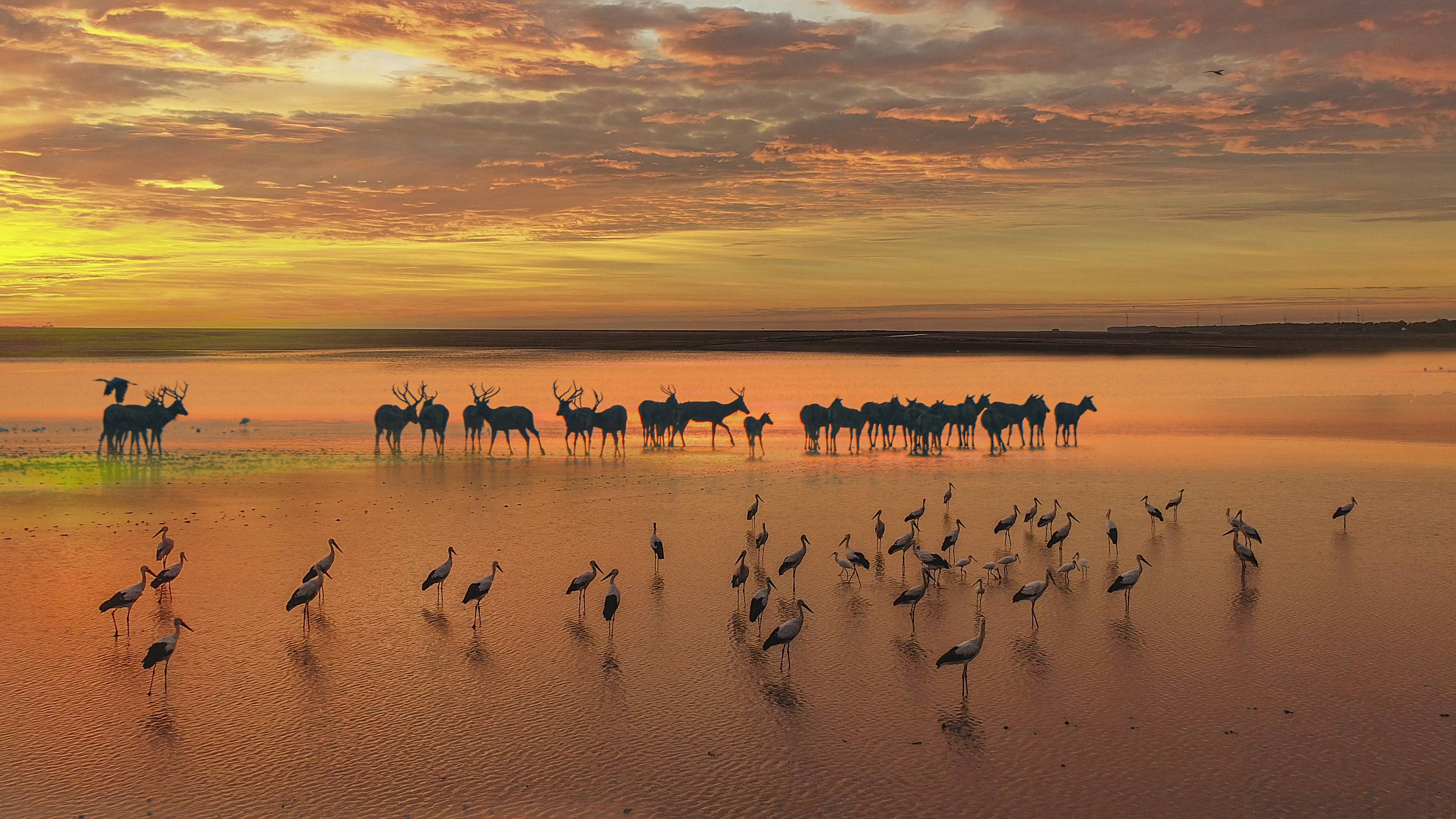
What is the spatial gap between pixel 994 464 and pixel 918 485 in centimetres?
473

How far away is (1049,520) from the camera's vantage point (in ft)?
54.5

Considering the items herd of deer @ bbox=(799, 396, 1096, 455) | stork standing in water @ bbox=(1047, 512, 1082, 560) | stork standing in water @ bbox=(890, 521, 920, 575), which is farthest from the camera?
herd of deer @ bbox=(799, 396, 1096, 455)

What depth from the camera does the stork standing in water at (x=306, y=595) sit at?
12.1 m

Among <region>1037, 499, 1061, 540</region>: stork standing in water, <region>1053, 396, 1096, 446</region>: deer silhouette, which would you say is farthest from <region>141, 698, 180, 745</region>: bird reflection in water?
<region>1053, 396, 1096, 446</region>: deer silhouette

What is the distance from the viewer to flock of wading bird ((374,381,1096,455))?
29.9m

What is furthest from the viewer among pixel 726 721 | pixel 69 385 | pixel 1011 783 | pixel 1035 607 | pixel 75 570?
pixel 69 385

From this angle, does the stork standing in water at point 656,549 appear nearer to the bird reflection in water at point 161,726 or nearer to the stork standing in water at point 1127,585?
the stork standing in water at point 1127,585

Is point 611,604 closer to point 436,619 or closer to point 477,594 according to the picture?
point 477,594

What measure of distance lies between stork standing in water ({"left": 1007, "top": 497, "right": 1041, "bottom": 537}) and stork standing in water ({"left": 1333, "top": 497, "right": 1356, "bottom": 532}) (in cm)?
468

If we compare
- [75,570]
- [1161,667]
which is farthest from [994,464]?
[75,570]

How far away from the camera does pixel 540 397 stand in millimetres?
51469

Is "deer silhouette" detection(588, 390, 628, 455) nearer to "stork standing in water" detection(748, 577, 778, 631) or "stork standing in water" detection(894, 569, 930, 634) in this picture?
"stork standing in water" detection(748, 577, 778, 631)

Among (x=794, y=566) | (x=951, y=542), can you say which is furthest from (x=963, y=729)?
(x=951, y=542)

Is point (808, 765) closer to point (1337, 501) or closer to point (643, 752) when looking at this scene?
point (643, 752)
